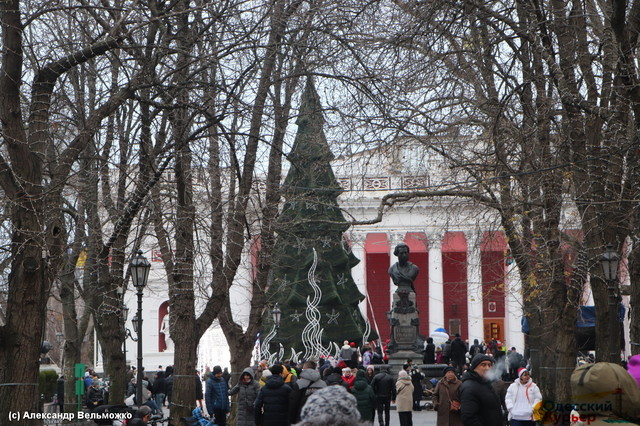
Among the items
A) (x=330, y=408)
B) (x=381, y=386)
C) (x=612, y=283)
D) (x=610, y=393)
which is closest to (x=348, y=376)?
(x=381, y=386)

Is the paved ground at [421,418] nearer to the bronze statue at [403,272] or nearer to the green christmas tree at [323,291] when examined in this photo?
the bronze statue at [403,272]

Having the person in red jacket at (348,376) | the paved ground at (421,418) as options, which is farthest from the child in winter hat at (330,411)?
the paved ground at (421,418)

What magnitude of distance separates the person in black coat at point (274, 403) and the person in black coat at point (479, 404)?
520 centimetres

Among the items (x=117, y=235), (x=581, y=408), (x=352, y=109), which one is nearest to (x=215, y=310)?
(x=117, y=235)

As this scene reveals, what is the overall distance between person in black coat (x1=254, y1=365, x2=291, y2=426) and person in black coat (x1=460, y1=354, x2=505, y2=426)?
5201mm

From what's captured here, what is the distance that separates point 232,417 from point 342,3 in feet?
31.4

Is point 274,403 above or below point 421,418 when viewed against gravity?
above

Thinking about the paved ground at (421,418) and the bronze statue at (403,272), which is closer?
the paved ground at (421,418)

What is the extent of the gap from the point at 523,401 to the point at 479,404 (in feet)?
17.8

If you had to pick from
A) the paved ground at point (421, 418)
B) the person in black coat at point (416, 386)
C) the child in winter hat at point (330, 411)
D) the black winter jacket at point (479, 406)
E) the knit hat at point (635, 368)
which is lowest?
the paved ground at point (421, 418)

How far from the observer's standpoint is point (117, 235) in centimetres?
1593

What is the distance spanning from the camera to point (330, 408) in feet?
14.4

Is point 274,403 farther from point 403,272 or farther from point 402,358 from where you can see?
point 403,272

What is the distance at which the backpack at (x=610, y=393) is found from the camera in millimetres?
4773
